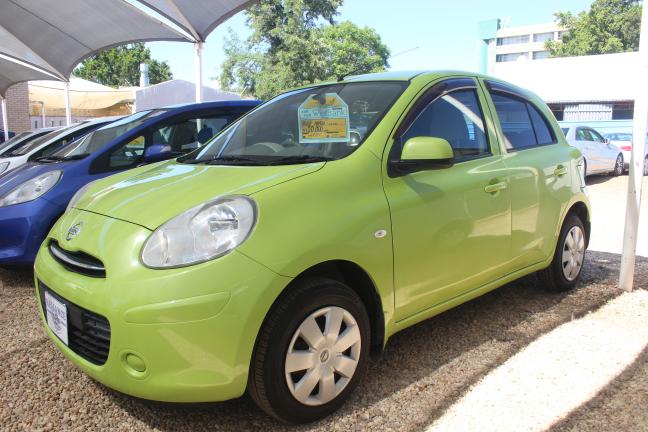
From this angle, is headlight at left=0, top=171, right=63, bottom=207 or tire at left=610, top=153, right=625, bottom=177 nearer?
headlight at left=0, top=171, right=63, bottom=207

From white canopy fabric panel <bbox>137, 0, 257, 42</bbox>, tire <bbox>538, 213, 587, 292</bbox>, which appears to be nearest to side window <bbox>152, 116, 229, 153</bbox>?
tire <bbox>538, 213, 587, 292</bbox>

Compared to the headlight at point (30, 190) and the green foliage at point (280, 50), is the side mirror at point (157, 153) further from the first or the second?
the green foliage at point (280, 50)

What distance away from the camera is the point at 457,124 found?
3145 mm

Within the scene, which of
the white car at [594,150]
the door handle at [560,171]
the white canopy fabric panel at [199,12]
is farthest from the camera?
the white car at [594,150]

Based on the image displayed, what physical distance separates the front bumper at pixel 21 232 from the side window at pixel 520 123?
353 cm

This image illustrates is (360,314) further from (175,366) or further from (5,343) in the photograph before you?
(5,343)

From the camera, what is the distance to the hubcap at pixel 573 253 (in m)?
4.02

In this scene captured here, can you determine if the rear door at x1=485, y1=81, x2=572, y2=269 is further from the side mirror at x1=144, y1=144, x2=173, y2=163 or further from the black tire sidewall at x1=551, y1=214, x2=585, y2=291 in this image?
the side mirror at x1=144, y1=144, x2=173, y2=163

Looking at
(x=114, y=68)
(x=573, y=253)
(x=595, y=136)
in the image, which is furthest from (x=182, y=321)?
(x=114, y=68)

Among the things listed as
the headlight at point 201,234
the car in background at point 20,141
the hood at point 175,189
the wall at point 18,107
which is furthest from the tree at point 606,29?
the headlight at point 201,234

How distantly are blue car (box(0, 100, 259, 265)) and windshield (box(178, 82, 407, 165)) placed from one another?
5.44ft

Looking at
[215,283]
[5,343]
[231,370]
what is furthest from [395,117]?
[5,343]

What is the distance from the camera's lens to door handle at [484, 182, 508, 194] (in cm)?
309

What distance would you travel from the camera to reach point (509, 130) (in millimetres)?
3537
